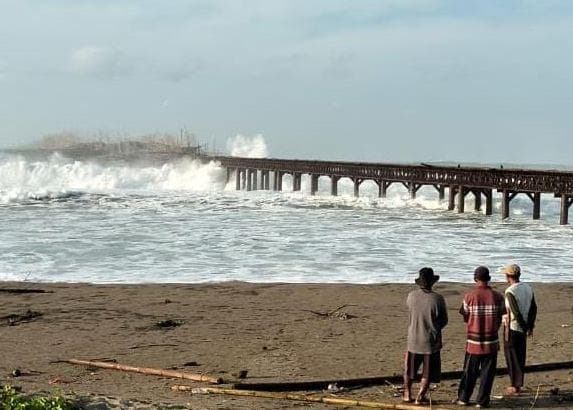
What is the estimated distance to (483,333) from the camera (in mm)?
7746

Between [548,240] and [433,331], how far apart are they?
20.6m

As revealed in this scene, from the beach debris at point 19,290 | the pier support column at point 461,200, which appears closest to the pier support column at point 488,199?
the pier support column at point 461,200

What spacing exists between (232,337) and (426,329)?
443 cm

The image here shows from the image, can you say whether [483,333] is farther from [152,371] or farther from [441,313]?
[152,371]

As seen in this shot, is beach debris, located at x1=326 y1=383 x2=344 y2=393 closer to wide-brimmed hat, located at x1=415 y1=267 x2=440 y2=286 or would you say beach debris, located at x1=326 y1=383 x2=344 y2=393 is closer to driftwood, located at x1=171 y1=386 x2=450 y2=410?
driftwood, located at x1=171 y1=386 x2=450 y2=410

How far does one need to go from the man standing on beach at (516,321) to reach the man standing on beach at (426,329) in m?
0.88

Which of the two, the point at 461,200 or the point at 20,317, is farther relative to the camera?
the point at 461,200

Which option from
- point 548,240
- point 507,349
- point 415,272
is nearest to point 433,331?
point 507,349

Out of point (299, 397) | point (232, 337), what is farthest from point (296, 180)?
point (299, 397)

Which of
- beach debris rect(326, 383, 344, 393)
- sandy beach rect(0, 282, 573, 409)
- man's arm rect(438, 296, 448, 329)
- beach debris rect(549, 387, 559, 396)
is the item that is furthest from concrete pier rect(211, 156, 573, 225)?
man's arm rect(438, 296, 448, 329)

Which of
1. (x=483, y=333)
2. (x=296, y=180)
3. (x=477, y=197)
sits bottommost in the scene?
(x=483, y=333)

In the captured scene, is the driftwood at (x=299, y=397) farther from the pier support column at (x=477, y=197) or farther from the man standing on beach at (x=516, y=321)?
the pier support column at (x=477, y=197)

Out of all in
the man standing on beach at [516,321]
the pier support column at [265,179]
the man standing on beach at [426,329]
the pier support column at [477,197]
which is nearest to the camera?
the man standing on beach at [426,329]

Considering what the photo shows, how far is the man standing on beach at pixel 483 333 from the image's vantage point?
7.71 meters
